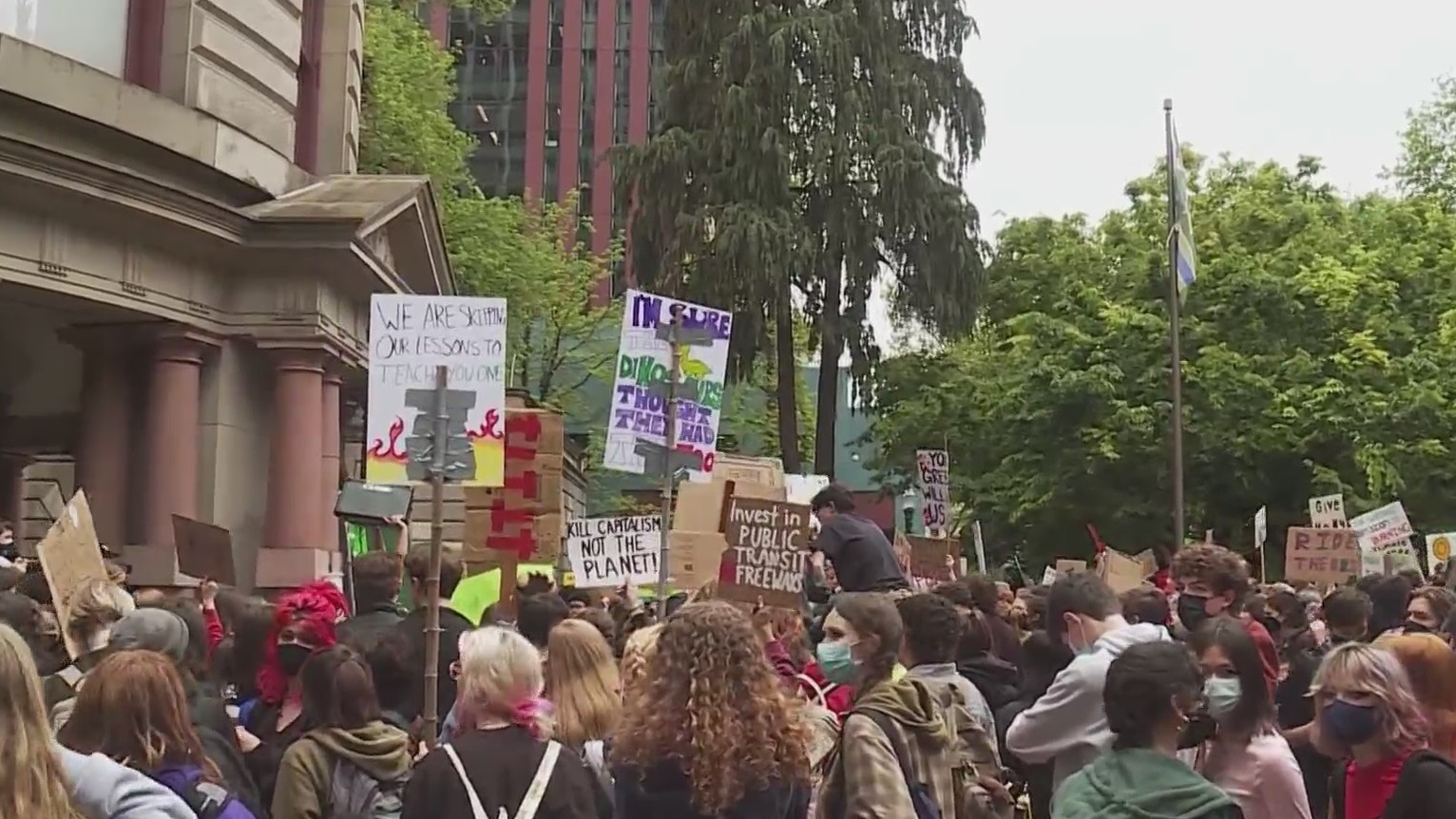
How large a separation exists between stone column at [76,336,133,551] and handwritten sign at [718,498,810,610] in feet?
35.7

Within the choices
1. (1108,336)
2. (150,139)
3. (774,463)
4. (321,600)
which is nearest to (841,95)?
(1108,336)

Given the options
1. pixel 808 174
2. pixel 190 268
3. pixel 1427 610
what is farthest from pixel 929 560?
pixel 808 174

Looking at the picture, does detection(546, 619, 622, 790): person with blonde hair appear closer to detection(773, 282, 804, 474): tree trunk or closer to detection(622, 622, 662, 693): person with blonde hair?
detection(622, 622, 662, 693): person with blonde hair

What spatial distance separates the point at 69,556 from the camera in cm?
870

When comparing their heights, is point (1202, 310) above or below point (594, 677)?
above

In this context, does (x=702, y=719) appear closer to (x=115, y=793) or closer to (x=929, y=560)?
(x=115, y=793)

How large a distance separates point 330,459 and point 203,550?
969 cm

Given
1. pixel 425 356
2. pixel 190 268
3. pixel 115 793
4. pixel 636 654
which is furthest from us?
pixel 190 268

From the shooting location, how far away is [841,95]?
103 ft

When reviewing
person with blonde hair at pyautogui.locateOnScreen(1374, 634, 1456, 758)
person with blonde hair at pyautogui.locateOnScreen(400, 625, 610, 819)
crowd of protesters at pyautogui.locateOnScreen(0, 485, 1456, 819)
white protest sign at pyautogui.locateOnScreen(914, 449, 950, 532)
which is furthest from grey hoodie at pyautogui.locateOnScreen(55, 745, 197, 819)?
white protest sign at pyautogui.locateOnScreen(914, 449, 950, 532)

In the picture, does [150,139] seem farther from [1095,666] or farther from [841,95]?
[841,95]

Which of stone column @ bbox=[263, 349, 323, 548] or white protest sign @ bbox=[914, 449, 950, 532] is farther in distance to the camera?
white protest sign @ bbox=[914, 449, 950, 532]

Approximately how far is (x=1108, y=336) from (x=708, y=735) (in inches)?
1337

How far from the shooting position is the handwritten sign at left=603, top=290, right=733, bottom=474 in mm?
11680
